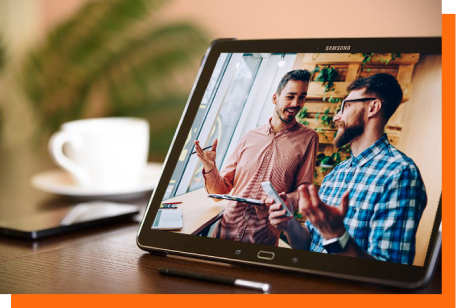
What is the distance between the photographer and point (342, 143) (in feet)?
1.44

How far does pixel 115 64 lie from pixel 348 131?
44.2 inches

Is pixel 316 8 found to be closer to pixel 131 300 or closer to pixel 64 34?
pixel 64 34

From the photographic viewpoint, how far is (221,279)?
1.34ft

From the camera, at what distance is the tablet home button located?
0.43 m

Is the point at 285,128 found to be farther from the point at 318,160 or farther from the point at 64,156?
the point at 64,156

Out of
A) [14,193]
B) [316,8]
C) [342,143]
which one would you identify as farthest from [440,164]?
[316,8]

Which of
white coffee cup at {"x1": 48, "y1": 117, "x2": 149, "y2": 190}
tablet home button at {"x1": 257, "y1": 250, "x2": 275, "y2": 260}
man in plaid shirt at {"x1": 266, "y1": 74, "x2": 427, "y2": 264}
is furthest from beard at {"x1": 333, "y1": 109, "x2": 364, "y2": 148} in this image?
white coffee cup at {"x1": 48, "y1": 117, "x2": 149, "y2": 190}

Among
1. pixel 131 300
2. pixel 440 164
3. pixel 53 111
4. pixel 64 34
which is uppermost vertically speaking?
pixel 64 34

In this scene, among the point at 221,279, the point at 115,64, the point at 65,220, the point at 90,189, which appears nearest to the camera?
the point at 221,279

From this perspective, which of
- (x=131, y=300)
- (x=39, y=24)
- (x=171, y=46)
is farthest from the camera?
(x=39, y=24)

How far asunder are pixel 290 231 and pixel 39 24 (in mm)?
1857

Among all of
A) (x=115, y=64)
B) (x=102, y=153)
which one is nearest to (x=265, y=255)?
(x=102, y=153)

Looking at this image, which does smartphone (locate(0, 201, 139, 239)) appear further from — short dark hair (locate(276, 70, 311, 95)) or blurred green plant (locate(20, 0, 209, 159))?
blurred green plant (locate(20, 0, 209, 159))

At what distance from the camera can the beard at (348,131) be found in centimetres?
43
